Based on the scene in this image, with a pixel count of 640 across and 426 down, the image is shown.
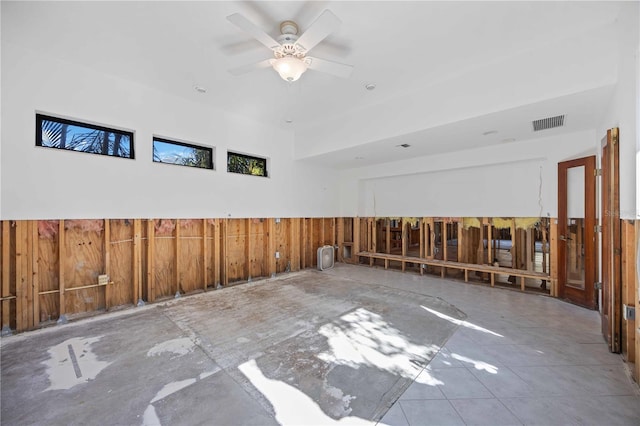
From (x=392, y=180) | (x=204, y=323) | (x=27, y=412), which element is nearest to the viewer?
(x=27, y=412)

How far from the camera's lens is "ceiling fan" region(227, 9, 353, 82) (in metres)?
2.19

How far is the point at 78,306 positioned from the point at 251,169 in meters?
3.46

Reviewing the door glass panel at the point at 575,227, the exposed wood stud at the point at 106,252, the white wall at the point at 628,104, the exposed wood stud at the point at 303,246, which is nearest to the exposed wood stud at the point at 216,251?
the exposed wood stud at the point at 106,252

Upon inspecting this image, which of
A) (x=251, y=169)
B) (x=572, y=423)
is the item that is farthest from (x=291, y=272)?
(x=572, y=423)

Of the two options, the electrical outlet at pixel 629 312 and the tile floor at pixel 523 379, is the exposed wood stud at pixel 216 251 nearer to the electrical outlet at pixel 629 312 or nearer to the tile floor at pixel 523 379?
the tile floor at pixel 523 379

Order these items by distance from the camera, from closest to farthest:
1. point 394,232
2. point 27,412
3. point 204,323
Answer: point 27,412, point 204,323, point 394,232

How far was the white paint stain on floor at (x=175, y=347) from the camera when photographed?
8.30ft

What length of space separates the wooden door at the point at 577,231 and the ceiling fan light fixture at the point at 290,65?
14.4 ft

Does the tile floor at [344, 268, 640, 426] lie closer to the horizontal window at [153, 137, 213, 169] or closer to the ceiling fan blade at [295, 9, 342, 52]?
the ceiling fan blade at [295, 9, 342, 52]

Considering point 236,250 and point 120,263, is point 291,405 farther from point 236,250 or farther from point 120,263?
point 236,250

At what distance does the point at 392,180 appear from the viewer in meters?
6.68

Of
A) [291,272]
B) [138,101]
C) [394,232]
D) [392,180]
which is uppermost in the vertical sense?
[138,101]

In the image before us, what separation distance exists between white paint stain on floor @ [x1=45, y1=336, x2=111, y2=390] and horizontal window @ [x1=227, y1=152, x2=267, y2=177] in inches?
130

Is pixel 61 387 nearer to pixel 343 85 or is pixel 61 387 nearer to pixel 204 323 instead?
pixel 204 323
